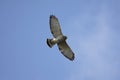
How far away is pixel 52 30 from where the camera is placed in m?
74.6

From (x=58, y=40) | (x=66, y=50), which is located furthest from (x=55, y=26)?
(x=66, y=50)

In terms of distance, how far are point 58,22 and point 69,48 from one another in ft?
7.61

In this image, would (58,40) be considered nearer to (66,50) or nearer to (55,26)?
(55,26)

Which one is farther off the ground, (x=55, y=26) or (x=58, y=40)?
(x=55, y=26)

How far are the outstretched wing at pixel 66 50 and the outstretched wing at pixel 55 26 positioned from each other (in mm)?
873

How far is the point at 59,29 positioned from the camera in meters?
74.8

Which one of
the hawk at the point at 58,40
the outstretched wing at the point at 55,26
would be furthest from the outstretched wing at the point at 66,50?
the outstretched wing at the point at 55,26

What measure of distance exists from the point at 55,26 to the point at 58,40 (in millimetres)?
1072

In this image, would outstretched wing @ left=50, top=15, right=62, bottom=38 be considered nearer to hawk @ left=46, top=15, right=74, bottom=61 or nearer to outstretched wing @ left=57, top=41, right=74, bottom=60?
hawk @ left=46, top=15, right=74, bottom=61

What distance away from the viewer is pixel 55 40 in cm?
7444

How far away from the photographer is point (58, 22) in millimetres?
74500

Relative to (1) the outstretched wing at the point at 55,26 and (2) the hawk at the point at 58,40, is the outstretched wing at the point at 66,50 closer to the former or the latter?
(2) the hawk at the point at 58,40

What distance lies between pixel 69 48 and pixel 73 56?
677 mm

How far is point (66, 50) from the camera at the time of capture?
7544 cm
